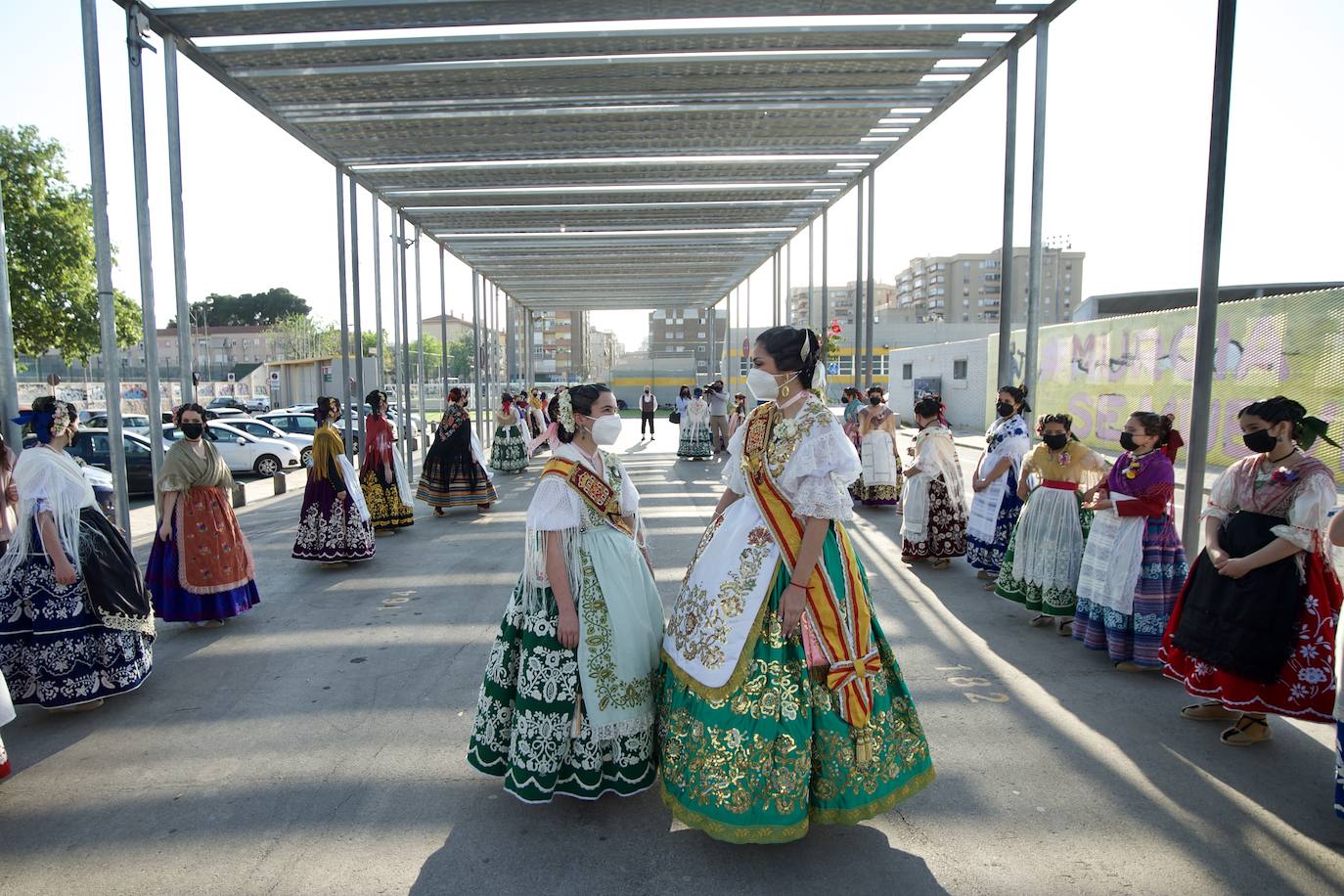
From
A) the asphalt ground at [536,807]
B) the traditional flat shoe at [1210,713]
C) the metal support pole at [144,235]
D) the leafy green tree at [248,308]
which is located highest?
the leafy green tree at [248,308]

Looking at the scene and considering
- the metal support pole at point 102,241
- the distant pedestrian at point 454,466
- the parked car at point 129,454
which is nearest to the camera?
the metal support pole at point 102,241

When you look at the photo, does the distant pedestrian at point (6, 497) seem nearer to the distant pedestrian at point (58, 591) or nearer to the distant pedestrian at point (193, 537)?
the distant pedestrian at point (58, 591)

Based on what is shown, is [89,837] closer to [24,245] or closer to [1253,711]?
[1253,711]

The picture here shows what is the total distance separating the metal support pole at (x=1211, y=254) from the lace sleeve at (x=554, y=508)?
12.4ft

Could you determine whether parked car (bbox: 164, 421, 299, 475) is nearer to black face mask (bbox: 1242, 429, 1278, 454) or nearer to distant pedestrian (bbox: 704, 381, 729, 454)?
distant pedestrian (bbox: 704, 381, 729, 454)

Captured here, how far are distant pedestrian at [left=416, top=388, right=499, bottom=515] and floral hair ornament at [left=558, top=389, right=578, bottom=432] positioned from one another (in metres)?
7.52

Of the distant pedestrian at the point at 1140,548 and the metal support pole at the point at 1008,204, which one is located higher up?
the metal support pole at the point at 1008,204

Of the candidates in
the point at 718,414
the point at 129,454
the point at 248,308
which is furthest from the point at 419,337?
the point at 248,308

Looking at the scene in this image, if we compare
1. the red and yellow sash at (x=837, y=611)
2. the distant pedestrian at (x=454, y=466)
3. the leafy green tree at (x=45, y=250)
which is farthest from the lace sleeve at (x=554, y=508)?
the leafy green tree at (x=45, y=250)

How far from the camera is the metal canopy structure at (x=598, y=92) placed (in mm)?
6309

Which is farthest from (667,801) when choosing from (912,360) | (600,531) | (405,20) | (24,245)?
(912,360)

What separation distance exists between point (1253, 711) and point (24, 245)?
2203cm

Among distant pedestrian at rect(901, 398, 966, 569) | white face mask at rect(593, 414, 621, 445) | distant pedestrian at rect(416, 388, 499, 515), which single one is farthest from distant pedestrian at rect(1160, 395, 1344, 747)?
distant pedestrian at rect(416, 388, 499, 515)

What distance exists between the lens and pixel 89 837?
117 inches
